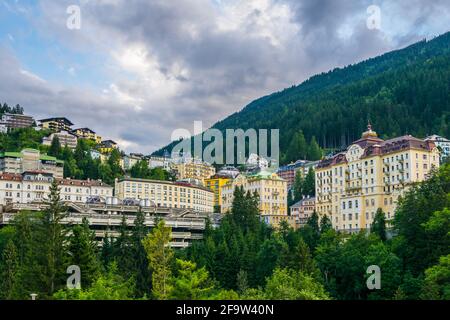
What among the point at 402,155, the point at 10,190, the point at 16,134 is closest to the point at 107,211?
the point at 10,190

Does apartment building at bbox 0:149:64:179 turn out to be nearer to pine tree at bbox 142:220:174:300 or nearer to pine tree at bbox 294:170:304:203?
pine tree at bbox 294:170:304:203

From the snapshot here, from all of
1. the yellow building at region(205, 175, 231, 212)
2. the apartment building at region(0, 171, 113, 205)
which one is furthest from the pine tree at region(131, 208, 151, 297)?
the yellow building at region(205, 175, 231, 212)

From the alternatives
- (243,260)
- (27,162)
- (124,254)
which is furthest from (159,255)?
(27,162)

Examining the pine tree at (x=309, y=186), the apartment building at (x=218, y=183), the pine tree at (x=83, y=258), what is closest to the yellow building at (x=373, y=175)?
the pine tree at (x=309, y=186)

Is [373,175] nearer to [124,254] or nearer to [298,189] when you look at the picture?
[124,254]

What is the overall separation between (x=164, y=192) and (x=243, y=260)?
74.5m

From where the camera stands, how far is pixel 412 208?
222 feet

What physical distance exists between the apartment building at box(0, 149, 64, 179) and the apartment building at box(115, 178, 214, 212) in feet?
55.8

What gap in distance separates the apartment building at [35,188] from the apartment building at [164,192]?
830 cm

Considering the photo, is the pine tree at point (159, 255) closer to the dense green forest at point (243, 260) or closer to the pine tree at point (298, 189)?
the dense green forest at point (243, 260)

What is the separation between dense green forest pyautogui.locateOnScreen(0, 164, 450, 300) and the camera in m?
50.2

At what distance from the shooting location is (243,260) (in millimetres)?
79875
